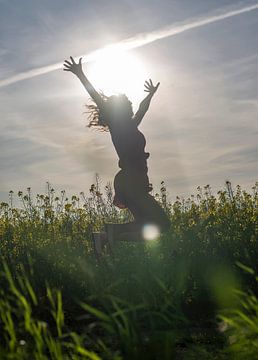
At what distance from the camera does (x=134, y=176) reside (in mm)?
7117

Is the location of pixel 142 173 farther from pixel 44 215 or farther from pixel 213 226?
pixel 44 215

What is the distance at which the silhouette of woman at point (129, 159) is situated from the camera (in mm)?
7035

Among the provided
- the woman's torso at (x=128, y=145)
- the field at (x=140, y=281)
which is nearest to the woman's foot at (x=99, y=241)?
the field at (x=140, y=281)

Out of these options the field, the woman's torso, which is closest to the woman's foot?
the field

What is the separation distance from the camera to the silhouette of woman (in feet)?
23.1

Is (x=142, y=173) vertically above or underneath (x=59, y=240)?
above

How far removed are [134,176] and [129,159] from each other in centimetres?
22

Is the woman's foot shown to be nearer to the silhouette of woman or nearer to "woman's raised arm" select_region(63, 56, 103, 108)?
the silhouette of woman

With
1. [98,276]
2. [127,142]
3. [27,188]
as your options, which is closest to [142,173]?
[127,142]

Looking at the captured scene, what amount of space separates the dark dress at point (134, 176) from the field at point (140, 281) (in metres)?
0.52

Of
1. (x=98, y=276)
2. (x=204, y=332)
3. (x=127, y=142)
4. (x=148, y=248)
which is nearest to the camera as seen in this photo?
(x=204, y=332)

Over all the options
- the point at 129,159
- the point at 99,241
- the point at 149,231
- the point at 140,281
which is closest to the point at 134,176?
the point at 129,159

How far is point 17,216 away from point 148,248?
3.07 m

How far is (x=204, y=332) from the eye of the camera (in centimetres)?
429
